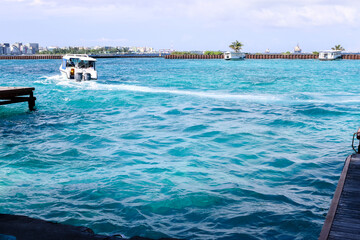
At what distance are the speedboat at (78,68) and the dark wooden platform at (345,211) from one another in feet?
121

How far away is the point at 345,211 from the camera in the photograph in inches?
255

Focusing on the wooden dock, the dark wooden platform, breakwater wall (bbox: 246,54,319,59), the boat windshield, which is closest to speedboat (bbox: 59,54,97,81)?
the boat windshield

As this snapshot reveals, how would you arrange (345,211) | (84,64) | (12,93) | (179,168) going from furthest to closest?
1. (84,64)
2. (12,93)
3. (179,168)
4. (345,211)

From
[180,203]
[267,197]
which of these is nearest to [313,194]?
[267,197]

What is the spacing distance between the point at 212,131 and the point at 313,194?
8356 mm

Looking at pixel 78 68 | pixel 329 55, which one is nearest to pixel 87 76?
pixel 78 68

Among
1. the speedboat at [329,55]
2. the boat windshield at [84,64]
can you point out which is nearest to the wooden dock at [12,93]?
the boat windshield at [84,64]

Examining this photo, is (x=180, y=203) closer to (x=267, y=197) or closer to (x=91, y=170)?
(x=267, y=197)

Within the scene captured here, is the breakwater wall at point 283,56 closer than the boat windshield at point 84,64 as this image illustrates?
No

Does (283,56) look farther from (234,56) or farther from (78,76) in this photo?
(78,76)

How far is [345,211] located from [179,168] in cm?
649

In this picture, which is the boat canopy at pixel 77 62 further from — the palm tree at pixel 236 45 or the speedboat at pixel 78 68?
the palm tree at pixel 236 45

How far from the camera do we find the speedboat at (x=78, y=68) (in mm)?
41875

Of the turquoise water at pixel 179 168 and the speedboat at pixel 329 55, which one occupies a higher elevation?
the speedboat at pixel 329 55
